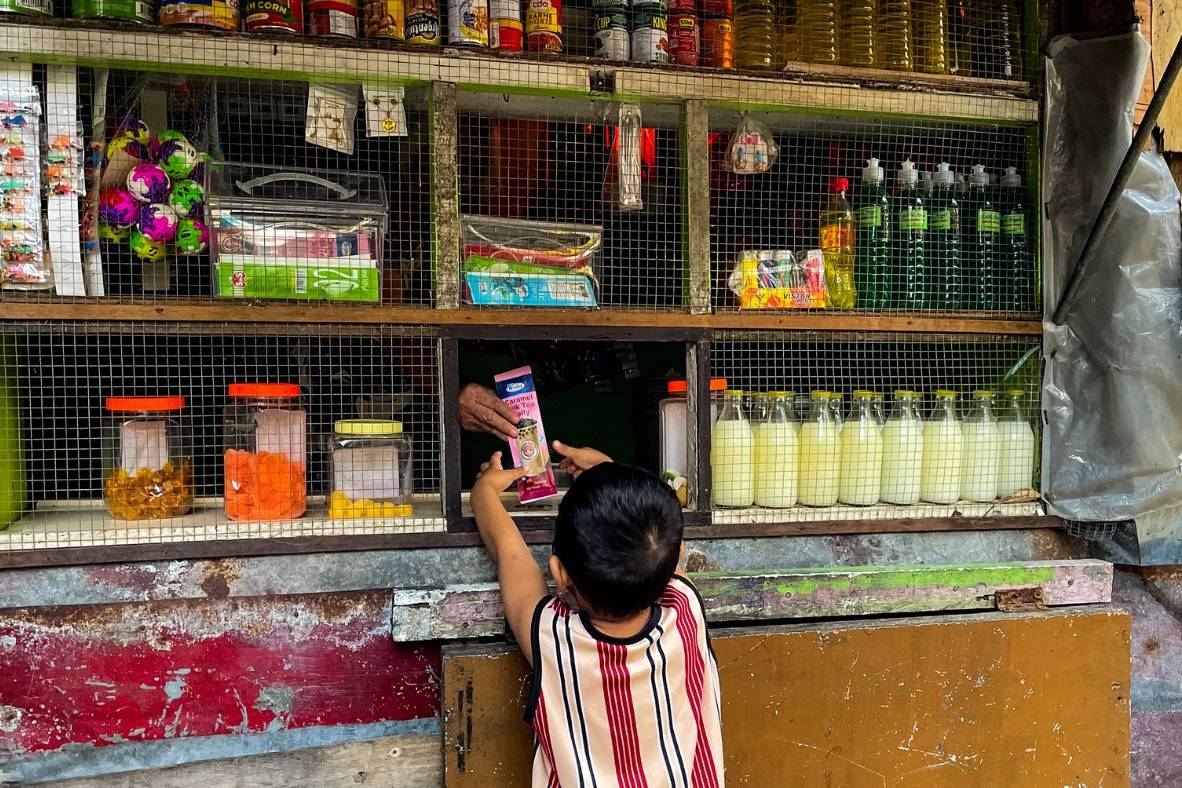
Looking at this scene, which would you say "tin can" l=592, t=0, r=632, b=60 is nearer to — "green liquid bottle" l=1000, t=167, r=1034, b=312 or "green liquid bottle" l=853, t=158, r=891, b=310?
"green liquid bottle" l=853, t=158, r=891, b=310

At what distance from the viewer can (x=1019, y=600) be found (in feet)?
6.78

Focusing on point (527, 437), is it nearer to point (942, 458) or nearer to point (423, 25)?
point (423, 25)

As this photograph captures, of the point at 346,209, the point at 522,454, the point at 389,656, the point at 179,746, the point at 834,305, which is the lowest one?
the point at 179,746

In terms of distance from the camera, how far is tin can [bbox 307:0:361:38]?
1969mm

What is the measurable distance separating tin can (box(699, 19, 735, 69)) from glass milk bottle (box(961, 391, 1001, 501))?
117 cm

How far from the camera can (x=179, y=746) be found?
1.88 metres

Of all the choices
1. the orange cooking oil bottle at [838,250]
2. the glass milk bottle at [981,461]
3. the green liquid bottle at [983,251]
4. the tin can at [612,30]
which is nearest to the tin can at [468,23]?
the tin can at [612,30]

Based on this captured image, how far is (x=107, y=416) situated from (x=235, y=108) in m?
0.87

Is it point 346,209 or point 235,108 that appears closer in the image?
point 346,209

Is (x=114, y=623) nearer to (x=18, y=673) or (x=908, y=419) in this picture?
(x=18, y=673)

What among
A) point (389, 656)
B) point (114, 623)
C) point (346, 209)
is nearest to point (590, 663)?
point (389, 656)

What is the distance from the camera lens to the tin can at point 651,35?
2150mm

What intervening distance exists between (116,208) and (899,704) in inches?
81.9

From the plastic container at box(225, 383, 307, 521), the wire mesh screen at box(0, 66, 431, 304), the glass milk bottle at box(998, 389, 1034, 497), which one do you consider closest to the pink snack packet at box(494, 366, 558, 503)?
the wire mesh screen at box(0, 66, 431, 304)
